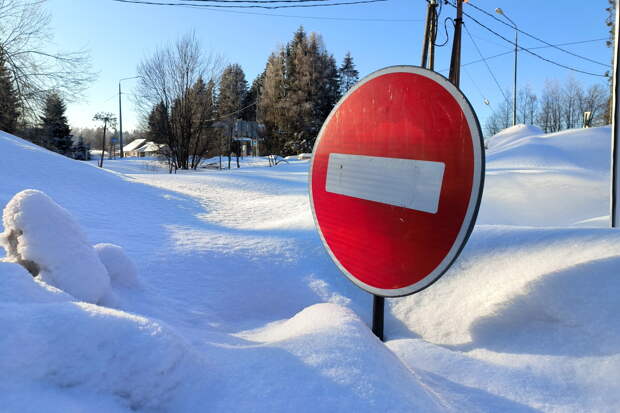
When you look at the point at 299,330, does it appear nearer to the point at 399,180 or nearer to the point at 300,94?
the point at 399,180

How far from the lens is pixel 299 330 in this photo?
1.51 m

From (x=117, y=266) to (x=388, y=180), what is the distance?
1600mm

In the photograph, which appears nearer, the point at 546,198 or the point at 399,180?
the point at 399,180

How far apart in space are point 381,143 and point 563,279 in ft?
3.47

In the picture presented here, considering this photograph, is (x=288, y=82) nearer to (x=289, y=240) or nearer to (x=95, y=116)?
(x=95, y=116)

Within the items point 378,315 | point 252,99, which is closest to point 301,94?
point 252,99

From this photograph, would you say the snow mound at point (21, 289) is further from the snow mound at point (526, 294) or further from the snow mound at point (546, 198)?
the snow mound at point (546, 198)

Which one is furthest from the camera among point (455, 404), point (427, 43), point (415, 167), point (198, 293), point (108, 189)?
point (427, 43)

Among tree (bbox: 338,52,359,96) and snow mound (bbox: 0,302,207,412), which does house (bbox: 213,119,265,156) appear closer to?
tree (bbox: 338,52,359,96)

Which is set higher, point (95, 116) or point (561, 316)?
point (95, 116)

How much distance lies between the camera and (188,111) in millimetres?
23109

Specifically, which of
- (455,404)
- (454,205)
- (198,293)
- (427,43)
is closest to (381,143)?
(454,205)

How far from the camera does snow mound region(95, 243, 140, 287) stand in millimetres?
2139

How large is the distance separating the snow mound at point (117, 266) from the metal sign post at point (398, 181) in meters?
1.15
